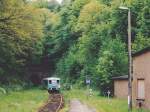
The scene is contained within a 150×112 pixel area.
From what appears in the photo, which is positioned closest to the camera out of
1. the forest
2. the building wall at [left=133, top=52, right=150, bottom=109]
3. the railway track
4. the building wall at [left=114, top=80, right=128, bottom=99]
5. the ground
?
the building wall at [left=133, top=52, right=150, bottom=109]

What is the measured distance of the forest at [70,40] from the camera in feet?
167

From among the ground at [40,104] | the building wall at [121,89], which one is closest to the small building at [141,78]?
the ground at [40,104]

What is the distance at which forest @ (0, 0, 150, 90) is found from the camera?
51.0 metres

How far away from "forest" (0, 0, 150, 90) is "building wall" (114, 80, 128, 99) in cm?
299

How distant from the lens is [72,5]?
10806cm

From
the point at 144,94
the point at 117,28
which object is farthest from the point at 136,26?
the point at 144,94

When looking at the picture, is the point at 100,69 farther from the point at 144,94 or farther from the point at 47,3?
the point at 47,3

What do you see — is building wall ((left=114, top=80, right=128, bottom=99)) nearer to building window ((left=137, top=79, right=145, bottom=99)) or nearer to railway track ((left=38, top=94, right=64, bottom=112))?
railway track ((left=38, top=94, right=64, bottom=112))

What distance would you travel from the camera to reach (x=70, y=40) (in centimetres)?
10300

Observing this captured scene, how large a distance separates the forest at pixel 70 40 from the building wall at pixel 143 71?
610 inches

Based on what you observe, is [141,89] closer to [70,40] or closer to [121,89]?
[121,89]

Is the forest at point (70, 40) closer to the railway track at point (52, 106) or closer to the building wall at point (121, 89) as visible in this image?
the building wall at point (121, 89)

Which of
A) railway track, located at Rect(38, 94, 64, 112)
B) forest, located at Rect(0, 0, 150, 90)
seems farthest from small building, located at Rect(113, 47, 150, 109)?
forest, located at Rect(0, 0, 150, 90)

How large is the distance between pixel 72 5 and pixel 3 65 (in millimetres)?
33376
